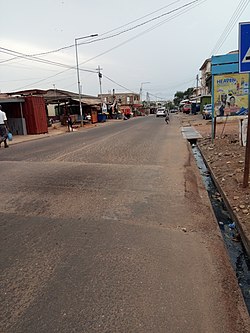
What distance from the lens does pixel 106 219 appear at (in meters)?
4.49

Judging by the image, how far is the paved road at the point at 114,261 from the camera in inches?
94.2

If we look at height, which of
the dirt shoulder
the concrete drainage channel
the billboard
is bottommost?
the concrete drainage channel

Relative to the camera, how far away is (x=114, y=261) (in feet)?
10.7

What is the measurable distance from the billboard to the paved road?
762cm

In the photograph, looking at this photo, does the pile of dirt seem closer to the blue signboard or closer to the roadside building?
the blue signboard

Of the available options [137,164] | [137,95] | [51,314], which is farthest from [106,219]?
[137,95]

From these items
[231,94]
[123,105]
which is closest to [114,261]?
[231,94]

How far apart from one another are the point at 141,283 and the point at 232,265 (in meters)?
1.38

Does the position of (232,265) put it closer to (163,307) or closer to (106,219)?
(163,307)

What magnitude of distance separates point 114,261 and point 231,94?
11.7 m

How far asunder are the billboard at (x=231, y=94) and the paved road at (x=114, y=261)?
7624mm

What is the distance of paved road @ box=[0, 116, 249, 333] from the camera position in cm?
239

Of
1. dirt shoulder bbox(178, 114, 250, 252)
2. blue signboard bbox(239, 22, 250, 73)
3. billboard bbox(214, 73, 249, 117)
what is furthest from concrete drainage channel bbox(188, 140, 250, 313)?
billboard bbox(214, 73, 249, 117)

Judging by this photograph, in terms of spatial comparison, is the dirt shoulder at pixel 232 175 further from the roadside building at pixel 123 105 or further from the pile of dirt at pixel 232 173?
the roadside building at pixel 123 105
